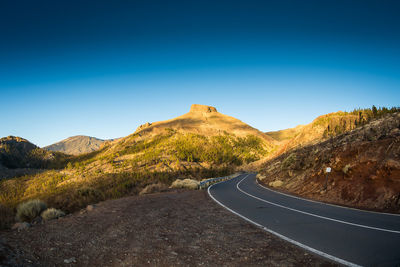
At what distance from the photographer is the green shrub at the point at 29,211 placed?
32.1ft

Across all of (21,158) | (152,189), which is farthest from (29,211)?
(21,158)

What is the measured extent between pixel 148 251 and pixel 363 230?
20.7 ft

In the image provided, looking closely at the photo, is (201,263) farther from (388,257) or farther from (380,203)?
(380,203)

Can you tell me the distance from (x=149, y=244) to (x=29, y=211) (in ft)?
25.6

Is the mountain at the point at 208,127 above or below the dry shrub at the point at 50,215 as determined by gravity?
above

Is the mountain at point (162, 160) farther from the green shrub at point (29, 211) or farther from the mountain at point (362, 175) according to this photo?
the green shrub at point (29, 211)

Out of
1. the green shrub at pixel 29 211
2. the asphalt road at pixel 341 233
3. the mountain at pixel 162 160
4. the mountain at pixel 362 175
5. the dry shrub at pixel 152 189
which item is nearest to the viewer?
the asphalt road at pixel 341 233

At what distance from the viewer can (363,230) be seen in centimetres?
658

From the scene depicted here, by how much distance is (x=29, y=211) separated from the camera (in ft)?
32.7

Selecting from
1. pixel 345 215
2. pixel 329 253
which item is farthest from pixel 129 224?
pixel 345 215

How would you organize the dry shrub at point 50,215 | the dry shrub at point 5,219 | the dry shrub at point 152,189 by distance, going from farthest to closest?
the dry shrub at point 152,189
the dry shrub at point 50,215
the dry shrub at point 5,219

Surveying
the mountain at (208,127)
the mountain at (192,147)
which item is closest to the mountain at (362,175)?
the mountain at (192,147)

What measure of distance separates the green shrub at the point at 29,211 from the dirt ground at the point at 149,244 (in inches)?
110

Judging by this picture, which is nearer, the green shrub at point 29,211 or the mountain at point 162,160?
the green shrub at point 29,211
